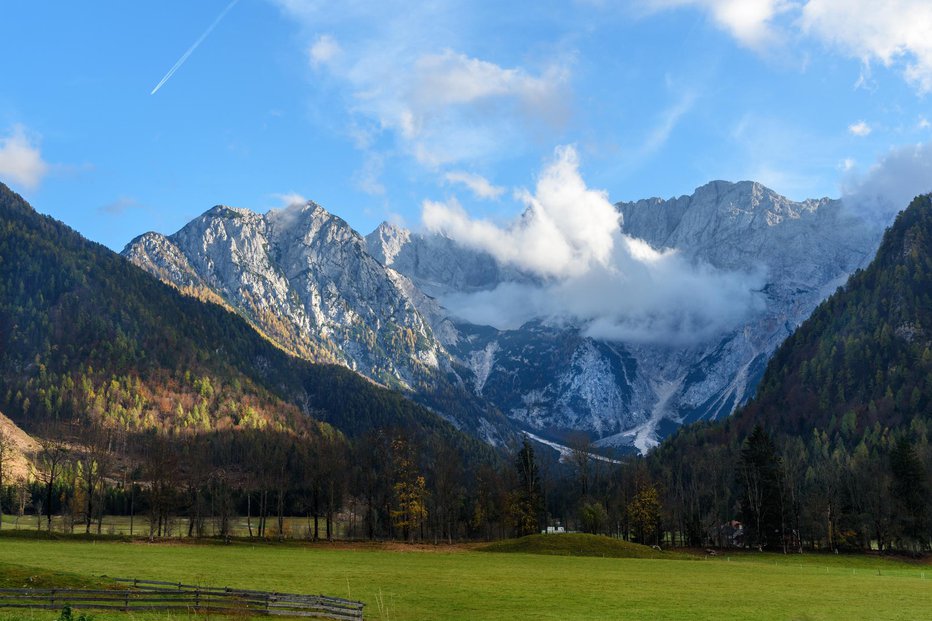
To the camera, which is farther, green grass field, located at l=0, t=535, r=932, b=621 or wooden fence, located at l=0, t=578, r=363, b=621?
green grass field, located at l=0, t=535, r=932, b=621

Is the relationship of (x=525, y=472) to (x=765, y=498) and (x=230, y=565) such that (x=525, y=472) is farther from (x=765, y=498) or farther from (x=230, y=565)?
(x=230, y=565)

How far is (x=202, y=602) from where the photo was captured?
4506cm

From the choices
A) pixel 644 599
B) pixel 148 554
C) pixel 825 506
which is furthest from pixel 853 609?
pixel 825 506

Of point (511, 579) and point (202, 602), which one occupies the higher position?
point (202, 602)

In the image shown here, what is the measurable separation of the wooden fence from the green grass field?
2.44m

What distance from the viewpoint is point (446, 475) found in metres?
142

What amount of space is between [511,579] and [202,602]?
36.3 metres

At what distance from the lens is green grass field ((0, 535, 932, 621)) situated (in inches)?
2048

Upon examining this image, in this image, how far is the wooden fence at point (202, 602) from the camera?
142 feet

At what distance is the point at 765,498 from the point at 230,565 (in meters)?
101

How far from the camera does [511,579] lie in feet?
240

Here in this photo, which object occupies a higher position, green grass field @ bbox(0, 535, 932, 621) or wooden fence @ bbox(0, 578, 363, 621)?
wooden fence @ bbox(0, 578, 363, 621)

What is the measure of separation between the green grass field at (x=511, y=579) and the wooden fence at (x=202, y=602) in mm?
2441

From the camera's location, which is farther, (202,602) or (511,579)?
(511,579)
